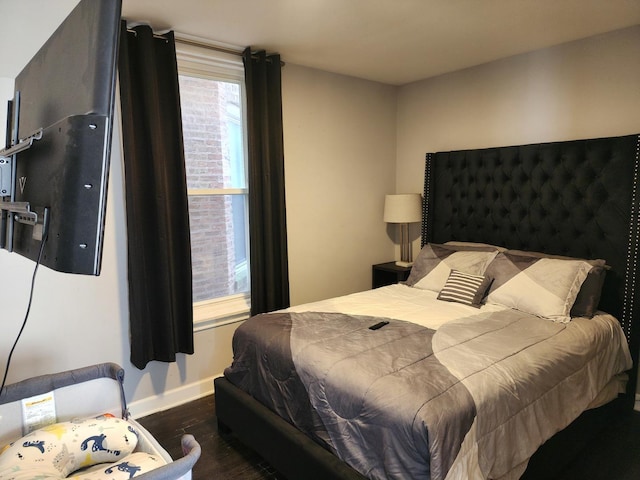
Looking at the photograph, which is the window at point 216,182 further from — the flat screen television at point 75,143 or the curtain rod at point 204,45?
the flat screen television at point 75,143

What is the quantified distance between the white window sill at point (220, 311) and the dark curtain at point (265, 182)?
14 centimetres

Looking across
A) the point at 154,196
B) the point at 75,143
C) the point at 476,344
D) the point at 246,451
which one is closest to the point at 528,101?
the point at 476,344

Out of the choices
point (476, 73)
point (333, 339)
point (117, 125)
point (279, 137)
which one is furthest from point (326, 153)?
point (333, 339)

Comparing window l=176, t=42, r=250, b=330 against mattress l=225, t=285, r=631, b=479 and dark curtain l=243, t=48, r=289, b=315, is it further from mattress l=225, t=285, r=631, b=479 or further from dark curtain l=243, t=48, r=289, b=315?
mattress l=225, t=285, r=631, b=479

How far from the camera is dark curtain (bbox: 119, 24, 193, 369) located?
8.01ft

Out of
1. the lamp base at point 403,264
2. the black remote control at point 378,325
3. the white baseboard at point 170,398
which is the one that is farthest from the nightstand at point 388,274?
the white baseboard at point 170,398

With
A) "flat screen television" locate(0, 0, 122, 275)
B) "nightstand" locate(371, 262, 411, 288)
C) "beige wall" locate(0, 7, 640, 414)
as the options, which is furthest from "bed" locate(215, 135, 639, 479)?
"flat screen television" locate(0, 0, 122, 275)

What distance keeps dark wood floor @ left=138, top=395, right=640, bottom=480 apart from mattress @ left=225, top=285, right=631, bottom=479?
0.87 ft

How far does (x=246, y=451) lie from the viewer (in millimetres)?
2320

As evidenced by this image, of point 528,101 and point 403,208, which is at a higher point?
point 528,101

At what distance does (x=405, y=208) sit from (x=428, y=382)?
7.35 ft

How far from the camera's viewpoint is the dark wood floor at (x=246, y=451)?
2.10 metres

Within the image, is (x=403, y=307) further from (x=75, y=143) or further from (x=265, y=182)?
(x=75, y=143)

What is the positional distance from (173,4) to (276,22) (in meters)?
0.58
